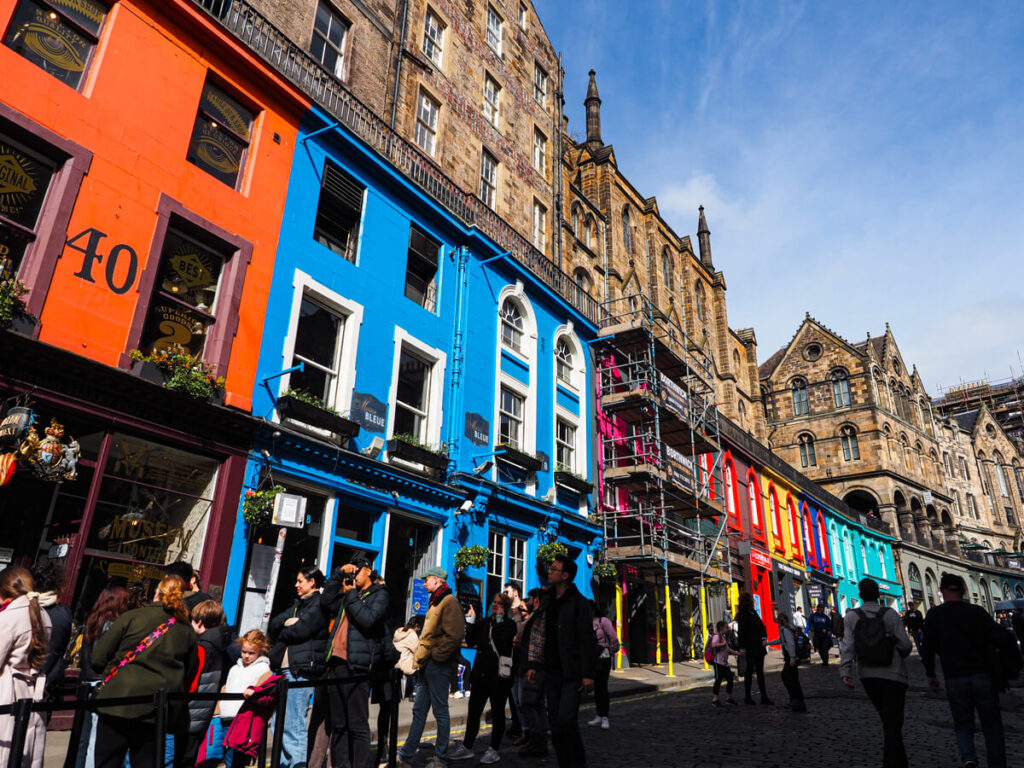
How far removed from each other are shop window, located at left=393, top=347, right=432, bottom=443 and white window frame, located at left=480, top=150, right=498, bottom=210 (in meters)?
6.60

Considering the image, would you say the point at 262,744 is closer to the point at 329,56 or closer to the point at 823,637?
the point at 329,56

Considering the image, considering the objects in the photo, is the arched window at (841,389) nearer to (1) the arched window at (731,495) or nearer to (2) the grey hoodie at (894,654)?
(1) the arched window at (731,495)

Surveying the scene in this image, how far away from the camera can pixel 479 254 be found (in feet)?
57.6

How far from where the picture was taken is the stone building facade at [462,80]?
16.2 meters

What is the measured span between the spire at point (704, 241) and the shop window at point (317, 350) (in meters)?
30.3

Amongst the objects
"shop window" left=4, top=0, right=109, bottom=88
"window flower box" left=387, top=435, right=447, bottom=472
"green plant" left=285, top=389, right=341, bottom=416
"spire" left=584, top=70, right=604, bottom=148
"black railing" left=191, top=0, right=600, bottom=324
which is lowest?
"window flower box" left=387, top=435, right=447, bottom=472

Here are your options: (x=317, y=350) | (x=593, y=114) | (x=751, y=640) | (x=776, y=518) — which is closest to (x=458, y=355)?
(x=317, y=350)

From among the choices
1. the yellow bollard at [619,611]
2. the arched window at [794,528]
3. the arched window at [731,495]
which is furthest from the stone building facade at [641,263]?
the yellow bollard at [619,611]

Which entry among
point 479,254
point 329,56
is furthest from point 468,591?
point 329,56

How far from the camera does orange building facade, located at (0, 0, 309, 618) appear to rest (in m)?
8.52

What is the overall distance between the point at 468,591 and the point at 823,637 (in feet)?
35.8

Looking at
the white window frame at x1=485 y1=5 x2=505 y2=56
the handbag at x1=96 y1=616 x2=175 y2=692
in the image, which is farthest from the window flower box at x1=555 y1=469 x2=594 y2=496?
the handbag at x1=96 y1=616 x2=175 y2=692

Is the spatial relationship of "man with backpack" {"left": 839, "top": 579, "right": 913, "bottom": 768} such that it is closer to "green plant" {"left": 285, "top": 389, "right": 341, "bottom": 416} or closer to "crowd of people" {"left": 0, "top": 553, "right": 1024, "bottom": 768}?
"crowd of people" {"left": 0, "top": 553, "right": 1024, "bottom": 768}

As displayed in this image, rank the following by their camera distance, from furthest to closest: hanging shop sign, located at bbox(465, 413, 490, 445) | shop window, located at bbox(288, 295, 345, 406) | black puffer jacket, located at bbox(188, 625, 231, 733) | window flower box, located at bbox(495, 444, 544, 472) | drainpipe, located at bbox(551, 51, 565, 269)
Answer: drainpipe, located at bbox(551, 51, 565, 269) → window flower box, located at bbox(495, 444, 544, 472) → hanging shop sign, located at bbox(465, 413, 490, 445) → shop window, located at bbox(288, 295, 345, 406) → black puffer jacket, located at bbox(188, 625, 231, 733)
